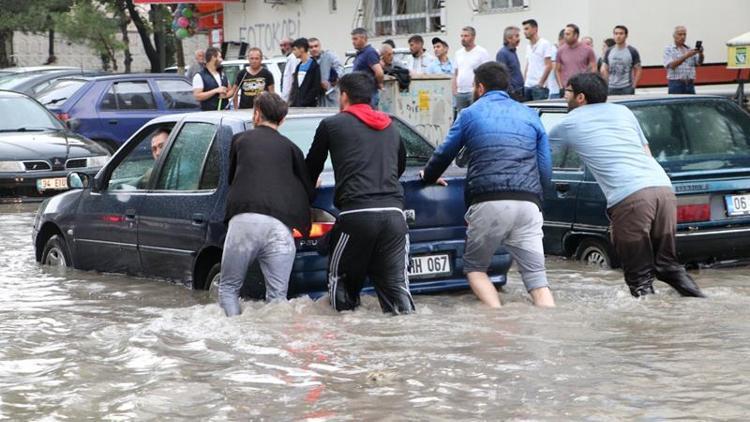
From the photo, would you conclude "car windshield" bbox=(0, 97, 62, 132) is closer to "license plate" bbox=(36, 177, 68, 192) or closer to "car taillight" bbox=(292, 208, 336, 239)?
"license plate" bbox=(36, 177, 68, 192)

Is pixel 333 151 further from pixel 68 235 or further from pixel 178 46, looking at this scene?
pixel 178 46

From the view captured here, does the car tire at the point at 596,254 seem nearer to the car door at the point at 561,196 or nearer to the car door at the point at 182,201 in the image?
the car door at the point at 561,196

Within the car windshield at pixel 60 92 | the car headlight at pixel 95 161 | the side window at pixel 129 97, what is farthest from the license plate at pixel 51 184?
the car windshield at pixel 60 92

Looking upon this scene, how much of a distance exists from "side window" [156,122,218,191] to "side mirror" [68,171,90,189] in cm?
98

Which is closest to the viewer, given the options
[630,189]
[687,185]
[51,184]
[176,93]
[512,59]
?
[630,189]

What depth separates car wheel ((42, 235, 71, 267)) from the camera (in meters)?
11.2

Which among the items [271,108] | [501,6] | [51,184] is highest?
[501,6]

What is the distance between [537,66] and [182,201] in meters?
11.0

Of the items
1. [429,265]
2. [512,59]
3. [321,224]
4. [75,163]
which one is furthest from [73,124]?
[321,224]

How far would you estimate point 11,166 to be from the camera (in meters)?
16.8

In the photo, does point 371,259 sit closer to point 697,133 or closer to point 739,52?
point 697,133

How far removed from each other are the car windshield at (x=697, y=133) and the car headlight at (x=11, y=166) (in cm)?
862

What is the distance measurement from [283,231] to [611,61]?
12.4 metres

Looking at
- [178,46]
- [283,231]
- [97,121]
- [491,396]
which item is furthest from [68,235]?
[178,46]
